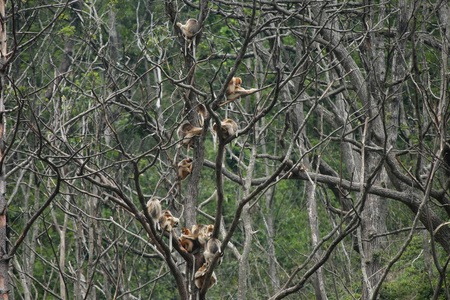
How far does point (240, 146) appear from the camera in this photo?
5180 mm

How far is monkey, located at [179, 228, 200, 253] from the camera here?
Answer: 373cm

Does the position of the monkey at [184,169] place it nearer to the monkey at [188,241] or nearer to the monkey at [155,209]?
the monkey at [155,209]

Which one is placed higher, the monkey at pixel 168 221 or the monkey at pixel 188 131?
the monkey at pixel 188 131

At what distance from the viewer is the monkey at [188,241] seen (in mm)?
3729

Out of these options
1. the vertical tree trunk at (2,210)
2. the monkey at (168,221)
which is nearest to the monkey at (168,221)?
the monkey at (168,221)

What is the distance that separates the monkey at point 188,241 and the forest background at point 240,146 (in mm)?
Answer: 109

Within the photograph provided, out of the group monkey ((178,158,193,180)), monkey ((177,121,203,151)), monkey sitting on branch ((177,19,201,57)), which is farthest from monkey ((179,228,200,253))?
monkey sitting on branch ((177,19,201,57))

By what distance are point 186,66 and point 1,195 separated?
180cm

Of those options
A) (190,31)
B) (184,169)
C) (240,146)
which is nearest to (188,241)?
(184,169)

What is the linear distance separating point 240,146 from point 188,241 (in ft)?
5.43

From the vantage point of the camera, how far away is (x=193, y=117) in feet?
13.8

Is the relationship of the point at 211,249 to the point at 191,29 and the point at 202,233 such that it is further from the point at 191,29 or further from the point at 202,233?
the point at 191,29

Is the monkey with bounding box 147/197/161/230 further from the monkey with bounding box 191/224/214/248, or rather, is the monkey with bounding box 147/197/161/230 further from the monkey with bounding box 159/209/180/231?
the monkey with bounding box 191/224/214/248

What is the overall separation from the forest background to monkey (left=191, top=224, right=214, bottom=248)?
0.15 metres
